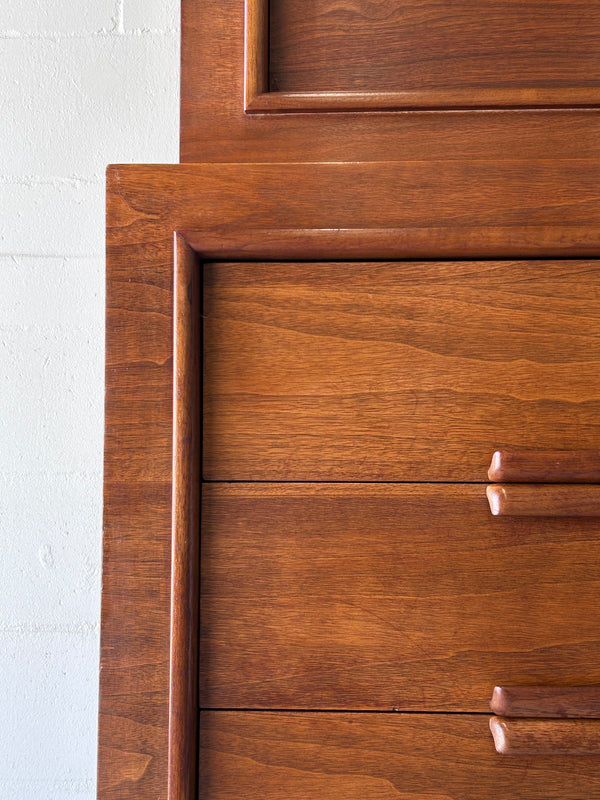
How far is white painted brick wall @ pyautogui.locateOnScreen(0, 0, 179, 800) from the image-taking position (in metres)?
0.78

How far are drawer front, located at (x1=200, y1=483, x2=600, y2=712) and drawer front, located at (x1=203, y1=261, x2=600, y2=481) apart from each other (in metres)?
0.03

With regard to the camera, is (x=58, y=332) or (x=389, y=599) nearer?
(x=389, y=599)

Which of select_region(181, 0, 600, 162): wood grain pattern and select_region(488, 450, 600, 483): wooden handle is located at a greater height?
select_region(181, 0, 600, 162): wood grain pattern

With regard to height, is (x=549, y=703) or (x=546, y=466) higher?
(x=546, y=466)

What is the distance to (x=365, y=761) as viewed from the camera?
466mm

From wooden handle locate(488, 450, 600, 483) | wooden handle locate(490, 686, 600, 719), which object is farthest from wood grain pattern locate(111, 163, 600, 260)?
wooden handle locate(490, 686, 600, 719)

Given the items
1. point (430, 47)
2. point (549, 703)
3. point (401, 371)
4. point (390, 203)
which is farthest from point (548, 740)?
point (430, 47)

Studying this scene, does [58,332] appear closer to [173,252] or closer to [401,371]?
[173,252]

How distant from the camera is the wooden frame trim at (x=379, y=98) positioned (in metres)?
0.50

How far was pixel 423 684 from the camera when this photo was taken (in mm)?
469

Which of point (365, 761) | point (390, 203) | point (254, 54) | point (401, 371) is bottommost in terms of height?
point (365, 761)

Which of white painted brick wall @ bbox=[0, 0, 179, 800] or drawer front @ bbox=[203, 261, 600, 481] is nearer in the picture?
drawer front @ bbox=[203, 261, 600, 481]

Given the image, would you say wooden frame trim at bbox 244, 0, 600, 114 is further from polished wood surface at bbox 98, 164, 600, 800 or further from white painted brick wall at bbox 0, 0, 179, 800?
white painted brick wall at bbox 0, 0, 179, 800

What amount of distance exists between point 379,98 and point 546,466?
28cm
